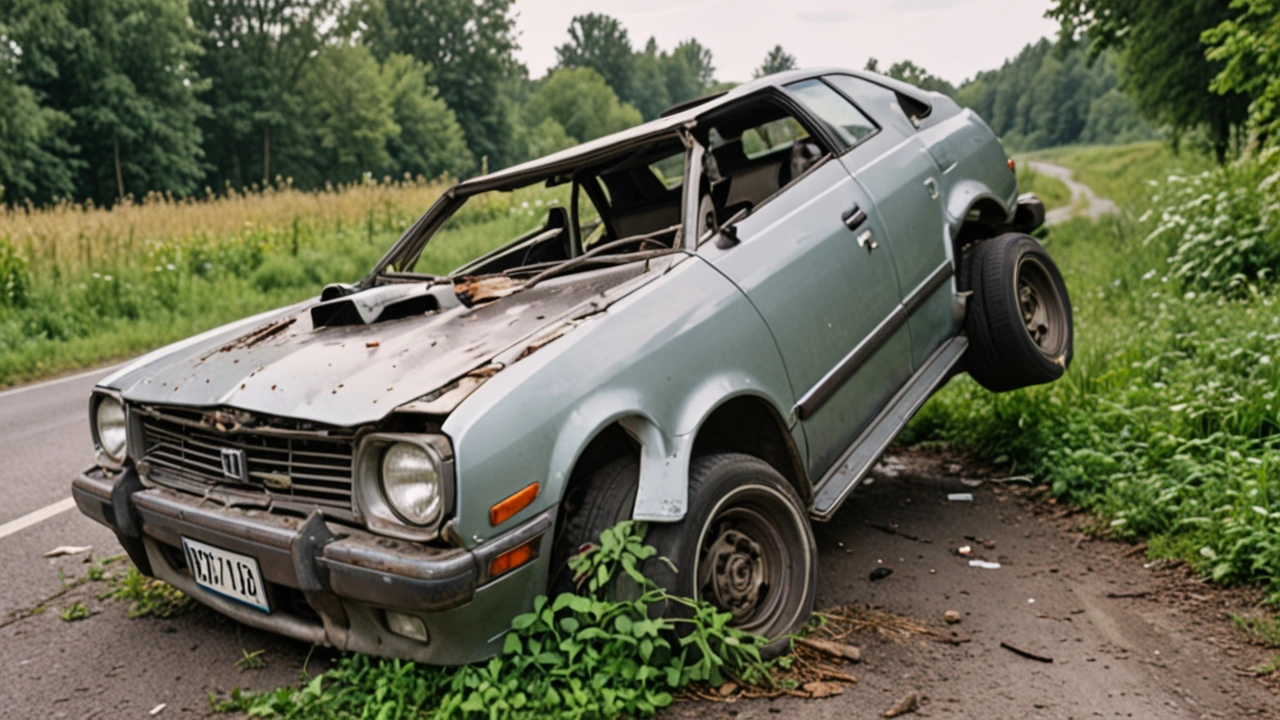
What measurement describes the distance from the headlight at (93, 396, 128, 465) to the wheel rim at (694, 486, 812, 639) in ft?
6.64

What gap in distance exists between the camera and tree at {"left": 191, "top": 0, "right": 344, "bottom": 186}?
50.4 m

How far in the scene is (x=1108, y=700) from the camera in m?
2.66

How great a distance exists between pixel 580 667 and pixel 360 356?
1.16 m

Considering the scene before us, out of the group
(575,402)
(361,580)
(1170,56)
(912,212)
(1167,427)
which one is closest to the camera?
(361,580)

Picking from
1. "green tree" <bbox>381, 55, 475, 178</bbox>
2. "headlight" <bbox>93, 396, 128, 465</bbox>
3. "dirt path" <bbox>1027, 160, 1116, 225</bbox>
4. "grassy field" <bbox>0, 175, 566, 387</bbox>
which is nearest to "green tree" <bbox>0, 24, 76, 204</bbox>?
"grassy field" <bbox>0, 175, 566, 387</bbox>

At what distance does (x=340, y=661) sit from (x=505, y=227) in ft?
37.4

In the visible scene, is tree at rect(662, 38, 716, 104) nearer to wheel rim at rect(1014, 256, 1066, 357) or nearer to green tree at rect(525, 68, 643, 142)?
green tree at rect(525, 68, 643, 142)

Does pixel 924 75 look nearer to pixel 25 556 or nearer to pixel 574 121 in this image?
pixel 25 556

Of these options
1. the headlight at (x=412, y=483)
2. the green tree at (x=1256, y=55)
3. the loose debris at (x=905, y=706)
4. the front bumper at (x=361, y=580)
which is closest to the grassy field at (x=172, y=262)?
the front bumper at (x=361, y=580)

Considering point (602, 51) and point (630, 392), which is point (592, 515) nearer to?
point (630, 392)

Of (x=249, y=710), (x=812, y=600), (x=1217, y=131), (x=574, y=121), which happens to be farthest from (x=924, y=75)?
(x=574, y=121)

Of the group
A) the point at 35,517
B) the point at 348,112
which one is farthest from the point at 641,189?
the point at 348,112

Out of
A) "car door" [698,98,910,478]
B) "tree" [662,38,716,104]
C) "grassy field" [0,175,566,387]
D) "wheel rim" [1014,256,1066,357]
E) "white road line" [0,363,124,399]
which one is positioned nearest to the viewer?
"car door" [698,98,910,478]

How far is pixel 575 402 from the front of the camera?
2.58 m
